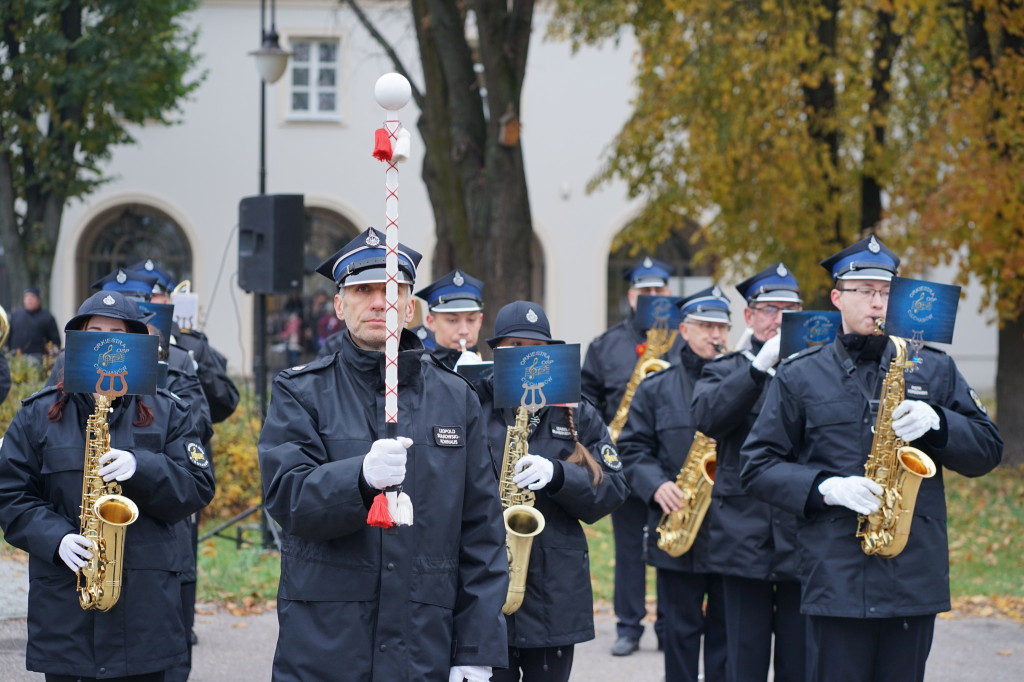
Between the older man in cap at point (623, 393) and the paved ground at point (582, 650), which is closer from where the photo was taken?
the paved ground at point (582, 650)

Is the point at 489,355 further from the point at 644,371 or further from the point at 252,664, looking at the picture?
the point at 252,664

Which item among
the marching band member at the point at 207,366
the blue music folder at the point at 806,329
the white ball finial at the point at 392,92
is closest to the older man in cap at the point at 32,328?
the marching band member at the point at 207,366

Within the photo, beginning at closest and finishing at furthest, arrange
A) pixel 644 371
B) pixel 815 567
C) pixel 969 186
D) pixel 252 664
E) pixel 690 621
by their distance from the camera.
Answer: pixel 815 567, pixel 690 621, pixel 252 664, pixel 644 371, pixel 969 186

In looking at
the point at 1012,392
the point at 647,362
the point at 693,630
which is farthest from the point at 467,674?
the point at 1012,392

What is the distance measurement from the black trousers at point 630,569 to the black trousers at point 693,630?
49.6 inches

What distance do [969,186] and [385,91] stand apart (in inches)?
421

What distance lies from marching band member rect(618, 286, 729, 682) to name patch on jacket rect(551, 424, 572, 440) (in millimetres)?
1575

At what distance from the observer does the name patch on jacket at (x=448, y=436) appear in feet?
13.3

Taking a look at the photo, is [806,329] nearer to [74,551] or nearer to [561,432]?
[561,432]

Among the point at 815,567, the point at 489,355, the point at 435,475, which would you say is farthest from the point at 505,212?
the point at 435,475

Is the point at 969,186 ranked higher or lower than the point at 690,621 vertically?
higher

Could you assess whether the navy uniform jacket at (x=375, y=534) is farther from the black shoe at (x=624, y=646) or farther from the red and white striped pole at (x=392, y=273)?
the black shoe at (x=624, y=646)

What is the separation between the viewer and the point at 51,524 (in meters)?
4.96

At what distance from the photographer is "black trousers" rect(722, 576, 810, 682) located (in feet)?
22.4
